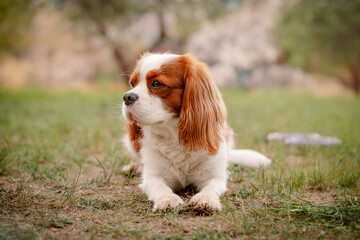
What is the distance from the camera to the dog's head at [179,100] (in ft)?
7.75

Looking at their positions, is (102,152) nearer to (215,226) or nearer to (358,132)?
(215,226)

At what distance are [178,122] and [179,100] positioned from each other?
0.55ft

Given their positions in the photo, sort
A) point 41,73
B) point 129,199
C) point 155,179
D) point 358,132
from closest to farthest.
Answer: point 129,199 < point 155,179 < point 358,132 < point 41,73

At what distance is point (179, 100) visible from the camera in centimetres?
249

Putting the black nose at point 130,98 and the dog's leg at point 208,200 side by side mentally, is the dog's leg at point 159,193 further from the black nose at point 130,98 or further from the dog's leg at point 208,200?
the black nose at point 130,98

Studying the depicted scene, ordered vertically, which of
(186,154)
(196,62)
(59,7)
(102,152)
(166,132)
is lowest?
(102,152)

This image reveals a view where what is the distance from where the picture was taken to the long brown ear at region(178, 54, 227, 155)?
2.45m

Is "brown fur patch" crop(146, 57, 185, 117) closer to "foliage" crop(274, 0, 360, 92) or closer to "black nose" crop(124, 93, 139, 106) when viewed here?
"black nose" crop(124, 93, 139, 106)

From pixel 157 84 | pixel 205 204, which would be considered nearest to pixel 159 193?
pixel 205 204

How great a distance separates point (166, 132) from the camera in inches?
102

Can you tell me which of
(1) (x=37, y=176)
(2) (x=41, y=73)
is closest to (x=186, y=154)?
(1) (x=37, y=176)

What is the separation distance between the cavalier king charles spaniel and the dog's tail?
595mm

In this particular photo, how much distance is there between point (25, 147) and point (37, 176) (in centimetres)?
106

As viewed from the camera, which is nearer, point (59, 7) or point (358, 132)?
point (358, 132)
